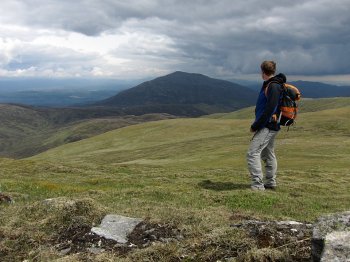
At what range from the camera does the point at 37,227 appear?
1061 cm

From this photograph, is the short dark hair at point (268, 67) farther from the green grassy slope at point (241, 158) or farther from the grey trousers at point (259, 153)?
the green grassy slope at point (241, 158)

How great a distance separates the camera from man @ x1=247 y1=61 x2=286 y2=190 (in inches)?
717

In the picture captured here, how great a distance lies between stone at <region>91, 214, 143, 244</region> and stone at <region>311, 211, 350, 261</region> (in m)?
4.34

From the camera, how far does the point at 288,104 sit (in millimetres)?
18781

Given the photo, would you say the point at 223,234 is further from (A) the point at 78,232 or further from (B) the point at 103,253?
(A) the point at 78,232

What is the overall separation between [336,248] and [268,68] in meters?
12.9

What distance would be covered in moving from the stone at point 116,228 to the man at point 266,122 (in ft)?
32.0

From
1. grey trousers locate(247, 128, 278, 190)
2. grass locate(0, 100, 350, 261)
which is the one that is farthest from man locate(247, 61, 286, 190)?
grass locate(0, 100, 350, 261)

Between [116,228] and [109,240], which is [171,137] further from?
[109,240]

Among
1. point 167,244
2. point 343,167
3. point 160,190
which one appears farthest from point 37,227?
point 343,167

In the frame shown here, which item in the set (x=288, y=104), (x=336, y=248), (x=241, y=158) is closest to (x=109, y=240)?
(x=336, y=248)

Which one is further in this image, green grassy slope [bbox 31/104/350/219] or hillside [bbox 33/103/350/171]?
hillside [bbox 33/103/350/171]

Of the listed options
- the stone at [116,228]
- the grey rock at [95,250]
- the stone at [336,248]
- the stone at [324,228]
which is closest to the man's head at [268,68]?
the stone at [116,228]

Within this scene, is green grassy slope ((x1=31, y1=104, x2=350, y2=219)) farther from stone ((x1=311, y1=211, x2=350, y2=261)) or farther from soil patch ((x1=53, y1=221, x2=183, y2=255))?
stone ((x1=311, y1=211, x2=350, y2=261))
